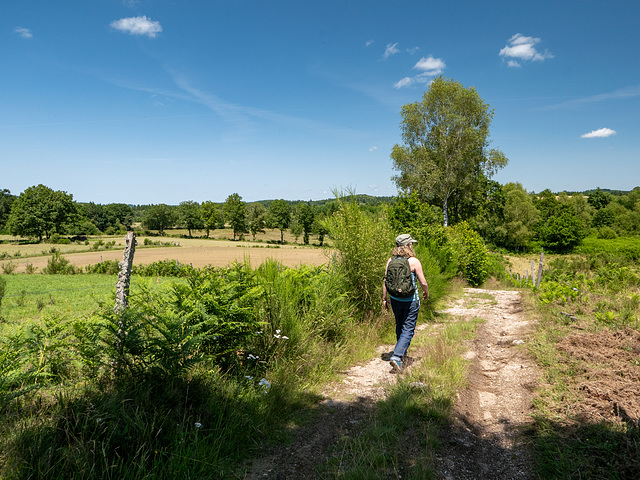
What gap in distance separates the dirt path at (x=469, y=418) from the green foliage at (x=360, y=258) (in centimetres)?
121

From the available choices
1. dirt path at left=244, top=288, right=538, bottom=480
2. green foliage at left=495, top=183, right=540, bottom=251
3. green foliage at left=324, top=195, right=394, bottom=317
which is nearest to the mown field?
green foliage at left=324, top=195, right=394, bottom=317

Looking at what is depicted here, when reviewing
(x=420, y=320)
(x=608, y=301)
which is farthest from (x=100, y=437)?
(x=608, y=301)

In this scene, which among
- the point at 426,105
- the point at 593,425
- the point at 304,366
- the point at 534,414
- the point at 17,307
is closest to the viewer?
the point at 593,425

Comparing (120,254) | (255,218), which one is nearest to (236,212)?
(255,218)

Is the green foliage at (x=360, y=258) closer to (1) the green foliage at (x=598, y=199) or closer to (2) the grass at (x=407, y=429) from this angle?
(2) the grass at (x=407, y=429)

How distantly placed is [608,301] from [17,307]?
19.3 m

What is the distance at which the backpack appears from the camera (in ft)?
17.1

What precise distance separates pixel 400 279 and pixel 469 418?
82.5 inches

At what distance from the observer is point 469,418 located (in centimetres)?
365

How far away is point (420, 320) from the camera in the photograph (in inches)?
332

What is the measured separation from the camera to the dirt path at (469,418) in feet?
9.33

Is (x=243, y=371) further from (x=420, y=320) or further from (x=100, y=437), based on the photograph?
(x=420, y=320)

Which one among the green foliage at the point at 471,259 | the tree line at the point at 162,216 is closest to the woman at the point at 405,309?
the green foliage at the point at 471,259

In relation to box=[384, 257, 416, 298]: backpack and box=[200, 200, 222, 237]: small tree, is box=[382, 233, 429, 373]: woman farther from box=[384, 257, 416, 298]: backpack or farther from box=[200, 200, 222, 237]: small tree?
box=[200, 200, 222, 237]: small tree
